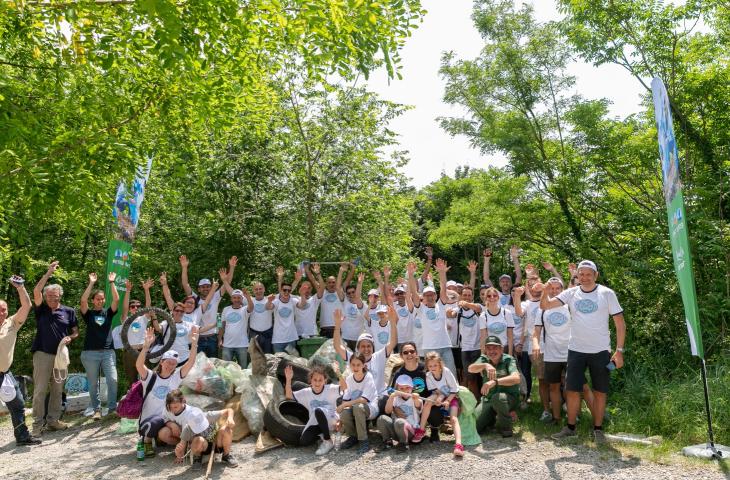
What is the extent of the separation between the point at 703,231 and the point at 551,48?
6.12m

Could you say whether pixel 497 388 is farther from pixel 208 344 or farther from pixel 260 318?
pixel 208 344

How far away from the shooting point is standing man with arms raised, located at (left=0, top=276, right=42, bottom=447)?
703 centimetres

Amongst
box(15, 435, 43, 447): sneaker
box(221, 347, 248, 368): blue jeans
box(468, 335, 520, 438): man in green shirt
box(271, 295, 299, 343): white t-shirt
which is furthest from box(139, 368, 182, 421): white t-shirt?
box(468, 335, 520, 438): man in green shirt

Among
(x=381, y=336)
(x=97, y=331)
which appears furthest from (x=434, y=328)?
(x=97, y=331)

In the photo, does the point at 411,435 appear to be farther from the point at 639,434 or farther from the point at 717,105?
the point at 717,105

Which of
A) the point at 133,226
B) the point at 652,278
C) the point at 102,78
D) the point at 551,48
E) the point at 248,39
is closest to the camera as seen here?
the point at 248,39

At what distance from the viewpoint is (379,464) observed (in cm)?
603

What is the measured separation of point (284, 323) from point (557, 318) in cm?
432

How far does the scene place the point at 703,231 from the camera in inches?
327

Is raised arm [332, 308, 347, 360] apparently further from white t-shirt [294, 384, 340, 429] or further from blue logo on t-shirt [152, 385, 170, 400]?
blue logo on t-shirt [152, 385, 170, 400]

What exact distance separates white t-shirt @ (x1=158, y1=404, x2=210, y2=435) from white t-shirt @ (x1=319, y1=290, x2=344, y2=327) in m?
3.82

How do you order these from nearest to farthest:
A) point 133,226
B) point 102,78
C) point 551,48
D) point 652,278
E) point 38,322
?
1. point 102,78
2. point 38,322
3. point 652,278
4. point 133,226
5. point 551,48

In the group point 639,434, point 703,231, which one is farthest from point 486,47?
point 639,434

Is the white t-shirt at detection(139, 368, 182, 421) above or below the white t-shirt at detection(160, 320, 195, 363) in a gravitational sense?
below
